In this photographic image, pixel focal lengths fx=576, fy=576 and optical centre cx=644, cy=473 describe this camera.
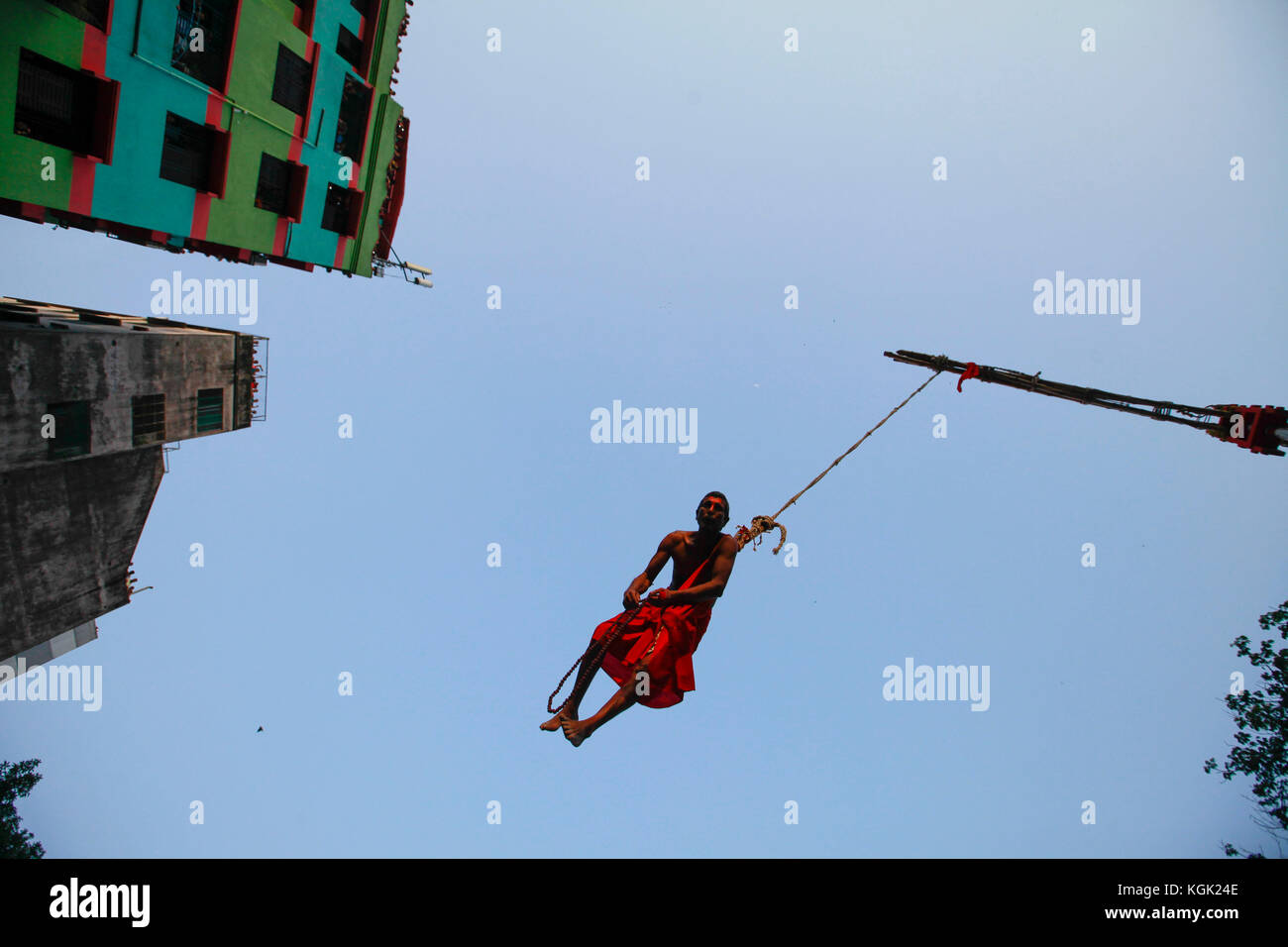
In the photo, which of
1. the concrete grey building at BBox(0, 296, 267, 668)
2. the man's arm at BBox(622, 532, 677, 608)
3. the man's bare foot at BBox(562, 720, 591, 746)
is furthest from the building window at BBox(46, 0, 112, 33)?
the man's bare foot at BBox(562, 720, 591, 746)

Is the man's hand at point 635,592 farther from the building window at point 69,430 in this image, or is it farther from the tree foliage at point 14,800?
the tree foliage at point 14,800

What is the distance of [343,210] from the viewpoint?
19672 mm

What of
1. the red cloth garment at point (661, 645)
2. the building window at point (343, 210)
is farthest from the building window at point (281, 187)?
the red cloth garment at point (661, 645)

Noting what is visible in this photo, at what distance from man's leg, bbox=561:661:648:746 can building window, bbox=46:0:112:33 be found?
1579 centimetres

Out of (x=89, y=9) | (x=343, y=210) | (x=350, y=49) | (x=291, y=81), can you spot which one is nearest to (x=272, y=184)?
(x=291, y=81)

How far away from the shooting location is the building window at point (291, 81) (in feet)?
49.5

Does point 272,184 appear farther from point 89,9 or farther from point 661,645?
point 661,645

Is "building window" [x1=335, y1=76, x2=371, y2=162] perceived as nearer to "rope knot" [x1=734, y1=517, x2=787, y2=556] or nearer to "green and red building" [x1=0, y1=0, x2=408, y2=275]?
"green and red building" [x1=0, y1=0, x2=408, y2=275]

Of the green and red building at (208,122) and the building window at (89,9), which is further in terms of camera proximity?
the green and red building at (208,122)

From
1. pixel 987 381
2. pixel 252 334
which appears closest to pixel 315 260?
pixel 252 334

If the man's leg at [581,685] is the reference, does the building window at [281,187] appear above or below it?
above

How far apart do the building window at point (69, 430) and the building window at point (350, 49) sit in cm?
1230

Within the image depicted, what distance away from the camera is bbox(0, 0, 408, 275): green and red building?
10805mm

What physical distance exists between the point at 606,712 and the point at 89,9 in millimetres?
16403
